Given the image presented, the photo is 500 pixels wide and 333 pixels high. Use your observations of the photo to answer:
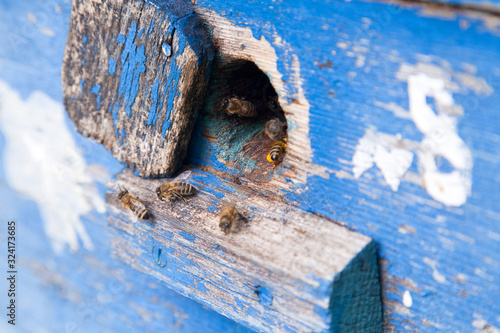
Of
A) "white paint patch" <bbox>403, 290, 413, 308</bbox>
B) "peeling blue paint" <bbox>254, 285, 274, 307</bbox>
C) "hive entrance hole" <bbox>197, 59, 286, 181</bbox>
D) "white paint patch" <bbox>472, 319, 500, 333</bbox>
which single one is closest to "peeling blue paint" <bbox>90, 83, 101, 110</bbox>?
"hive entrance hole" <bbox>197, 59, 286, 181</bbox>

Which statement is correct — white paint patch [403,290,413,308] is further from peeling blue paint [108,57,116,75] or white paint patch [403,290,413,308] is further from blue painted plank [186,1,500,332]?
peeling blue paint [108,57,116,75]

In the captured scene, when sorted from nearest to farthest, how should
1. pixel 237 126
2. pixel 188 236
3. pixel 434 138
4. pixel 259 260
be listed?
pixel 434 138 → pixel 259 260 → pixel 188 236 → pixel 237 126

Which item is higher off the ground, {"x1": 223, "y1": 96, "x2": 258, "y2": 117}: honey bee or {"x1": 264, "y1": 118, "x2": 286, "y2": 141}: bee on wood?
{"x1": 223, "y1": 96, "x2": 258, "y2": 117}: honey bee

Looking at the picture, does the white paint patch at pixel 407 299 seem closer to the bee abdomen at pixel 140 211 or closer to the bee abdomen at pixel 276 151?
the bee abdomen at pixel 276 151

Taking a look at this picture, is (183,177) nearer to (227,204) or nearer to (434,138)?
(227,204)

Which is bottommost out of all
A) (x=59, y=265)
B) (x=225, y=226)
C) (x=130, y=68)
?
(x=59, y=265)

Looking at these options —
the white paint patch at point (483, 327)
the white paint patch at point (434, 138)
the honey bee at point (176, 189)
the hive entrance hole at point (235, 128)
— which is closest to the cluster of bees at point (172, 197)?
the honey bee at point (176, 189)

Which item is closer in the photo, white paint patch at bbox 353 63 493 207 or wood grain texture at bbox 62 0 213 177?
white paint patch at bbox 353 63 493 207

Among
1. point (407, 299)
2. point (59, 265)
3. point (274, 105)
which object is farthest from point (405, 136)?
point (59, 265)
